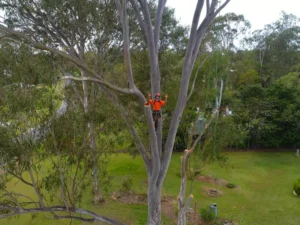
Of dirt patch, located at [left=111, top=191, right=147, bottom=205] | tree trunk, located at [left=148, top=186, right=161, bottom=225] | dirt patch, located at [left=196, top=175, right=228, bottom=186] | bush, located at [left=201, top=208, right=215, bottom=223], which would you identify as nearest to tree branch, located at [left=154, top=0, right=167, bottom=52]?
tree trunk, located at [left=148, top=186, right=161, bottom=225]

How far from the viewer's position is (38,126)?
5.23m

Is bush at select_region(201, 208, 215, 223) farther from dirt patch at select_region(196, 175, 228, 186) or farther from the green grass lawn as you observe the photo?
dirt patch at select_region(196, 175, 228, 186)

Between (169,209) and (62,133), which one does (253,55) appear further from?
(62,133)

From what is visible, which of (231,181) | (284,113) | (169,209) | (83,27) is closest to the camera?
(83,27)

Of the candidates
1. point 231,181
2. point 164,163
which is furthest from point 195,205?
point 164,163

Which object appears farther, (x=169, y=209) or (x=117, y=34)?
(x=169, y=209)

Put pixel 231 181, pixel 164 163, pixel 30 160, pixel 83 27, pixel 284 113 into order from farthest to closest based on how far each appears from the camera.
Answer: pixel 284 113, pixel 231 181, pixel 83 27, pixel 164 163, pixel 30 160

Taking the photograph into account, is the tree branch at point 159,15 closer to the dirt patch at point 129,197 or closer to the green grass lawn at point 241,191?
the green grass lawn at point 241,191

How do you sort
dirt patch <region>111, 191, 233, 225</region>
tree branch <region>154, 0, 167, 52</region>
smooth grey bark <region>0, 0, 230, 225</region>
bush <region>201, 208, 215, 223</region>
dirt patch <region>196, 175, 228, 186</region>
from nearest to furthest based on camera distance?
smooth grey bark <region>0, 0, 230, 225</region> < tree branch <region>154, 0, 167, 52</region> < bush <region>201, 208, 215, 223</region> < dirt patch <region>111, 191, 233, 225</region> < dirt patch <region>196, 175, 228, 186</region>

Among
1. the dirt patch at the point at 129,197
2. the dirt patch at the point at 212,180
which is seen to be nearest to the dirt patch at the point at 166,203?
the dirt patch at the point at 129,197

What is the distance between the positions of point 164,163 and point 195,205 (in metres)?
4.00

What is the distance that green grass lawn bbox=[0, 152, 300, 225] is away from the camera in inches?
350

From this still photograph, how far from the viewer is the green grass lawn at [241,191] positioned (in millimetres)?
8898

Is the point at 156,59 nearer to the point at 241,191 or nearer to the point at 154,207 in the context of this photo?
the point at 154,207
